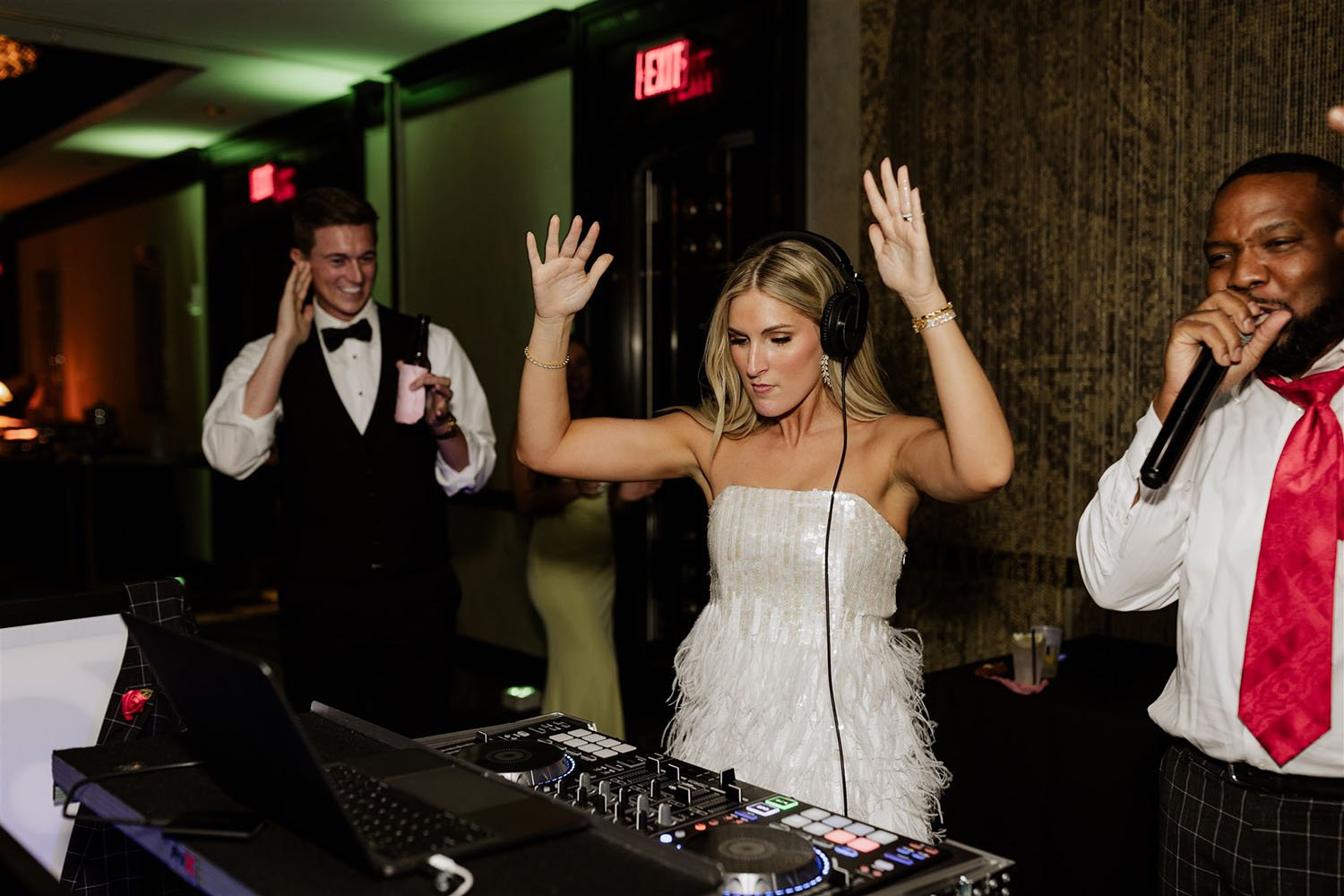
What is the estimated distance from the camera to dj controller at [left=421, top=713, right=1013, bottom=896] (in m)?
1.07

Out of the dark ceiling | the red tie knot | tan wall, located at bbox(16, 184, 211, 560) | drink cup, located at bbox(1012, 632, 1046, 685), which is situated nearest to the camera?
the red tie knot

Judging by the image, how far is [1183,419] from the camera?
4.83ft

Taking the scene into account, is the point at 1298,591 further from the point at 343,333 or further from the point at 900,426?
the point at 343,333

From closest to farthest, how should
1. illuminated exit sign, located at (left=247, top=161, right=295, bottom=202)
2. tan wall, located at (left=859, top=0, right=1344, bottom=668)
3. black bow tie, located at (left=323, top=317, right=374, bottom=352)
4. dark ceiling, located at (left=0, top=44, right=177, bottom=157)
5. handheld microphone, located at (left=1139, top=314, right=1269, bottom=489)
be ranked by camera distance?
1. handheld microphone, located at (left=1139, top=314, right=1269, bottom=489)
2. tan wall, located at (left=859, top=0, right=1344, bottom=668)
3. black bow tie, located at (left=323, top=317, right=374, bottom=352)
4. dark ceiling, located at (left=0, top=44, right=177, bottom=157)
5. illuminated exit sign, located at (left=247, top=161, right=295, bottom=202)

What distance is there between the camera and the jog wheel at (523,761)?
1328 millimetres

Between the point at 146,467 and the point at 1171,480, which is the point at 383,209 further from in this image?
the point at 1171,480

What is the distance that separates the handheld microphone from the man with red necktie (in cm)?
3

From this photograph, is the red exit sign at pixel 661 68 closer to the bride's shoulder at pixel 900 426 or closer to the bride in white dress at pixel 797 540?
the bride in white dress at pixel 797 540

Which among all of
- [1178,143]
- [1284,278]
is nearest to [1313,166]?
[1284,278]

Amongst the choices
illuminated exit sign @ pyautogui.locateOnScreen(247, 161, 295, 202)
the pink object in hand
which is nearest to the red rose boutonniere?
the pink object in hand

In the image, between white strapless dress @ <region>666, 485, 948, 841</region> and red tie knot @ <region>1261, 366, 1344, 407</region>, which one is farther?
white strapless dress @ <region>666, 485, 948, 841</region>

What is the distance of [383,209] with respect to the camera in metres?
6.70

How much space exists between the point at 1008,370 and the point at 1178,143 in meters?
0.79

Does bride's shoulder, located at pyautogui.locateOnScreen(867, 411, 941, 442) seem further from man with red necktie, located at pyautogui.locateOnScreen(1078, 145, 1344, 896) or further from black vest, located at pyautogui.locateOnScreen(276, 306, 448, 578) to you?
black vest, located at pyautogui.locateOnScreen(276, 306, 448, 578)
